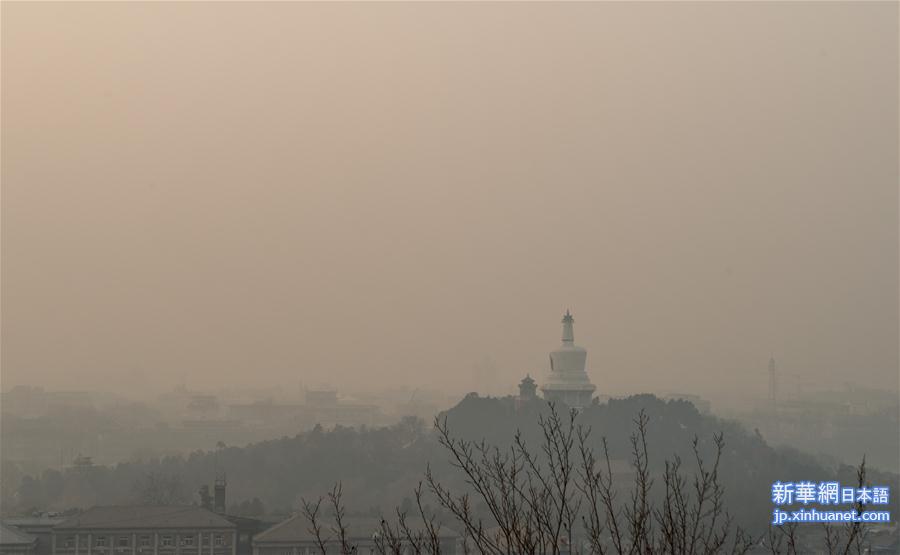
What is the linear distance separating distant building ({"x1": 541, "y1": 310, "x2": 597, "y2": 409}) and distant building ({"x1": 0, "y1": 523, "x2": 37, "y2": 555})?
→ 36.7 m

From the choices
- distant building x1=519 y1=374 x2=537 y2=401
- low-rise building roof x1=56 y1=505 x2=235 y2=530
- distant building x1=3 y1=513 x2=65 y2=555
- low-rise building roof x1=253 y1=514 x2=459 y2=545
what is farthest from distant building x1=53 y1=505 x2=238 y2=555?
distant building x1=519 y1=374 x2=537 y2=401

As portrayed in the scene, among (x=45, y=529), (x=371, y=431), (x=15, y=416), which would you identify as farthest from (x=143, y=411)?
(x=45, y=529)

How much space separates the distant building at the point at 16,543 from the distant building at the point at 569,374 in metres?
36.7

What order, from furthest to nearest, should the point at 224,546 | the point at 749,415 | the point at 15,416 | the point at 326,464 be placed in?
the point at 749,415 → the point at 15,416 → the point at 326,464 → the point at 224,546

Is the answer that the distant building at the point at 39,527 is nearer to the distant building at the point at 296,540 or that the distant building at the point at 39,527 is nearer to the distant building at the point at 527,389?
the distant building at the point at 296,540

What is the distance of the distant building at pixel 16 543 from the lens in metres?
33.8

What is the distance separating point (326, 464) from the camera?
5831cm

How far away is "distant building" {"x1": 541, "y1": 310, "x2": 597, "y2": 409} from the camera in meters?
68.9

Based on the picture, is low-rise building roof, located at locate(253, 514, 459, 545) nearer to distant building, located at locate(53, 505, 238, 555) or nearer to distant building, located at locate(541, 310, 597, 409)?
distant building, located at locate(53, 505, 238, 555)

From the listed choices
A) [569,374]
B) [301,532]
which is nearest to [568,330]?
[569,374]

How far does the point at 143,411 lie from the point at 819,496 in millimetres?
37940

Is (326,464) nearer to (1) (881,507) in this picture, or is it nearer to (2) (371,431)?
(2) (371,431)

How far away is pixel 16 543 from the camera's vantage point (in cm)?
3403

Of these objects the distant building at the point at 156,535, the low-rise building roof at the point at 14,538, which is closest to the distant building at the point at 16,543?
the low-rise building roof at the point at 14,538
